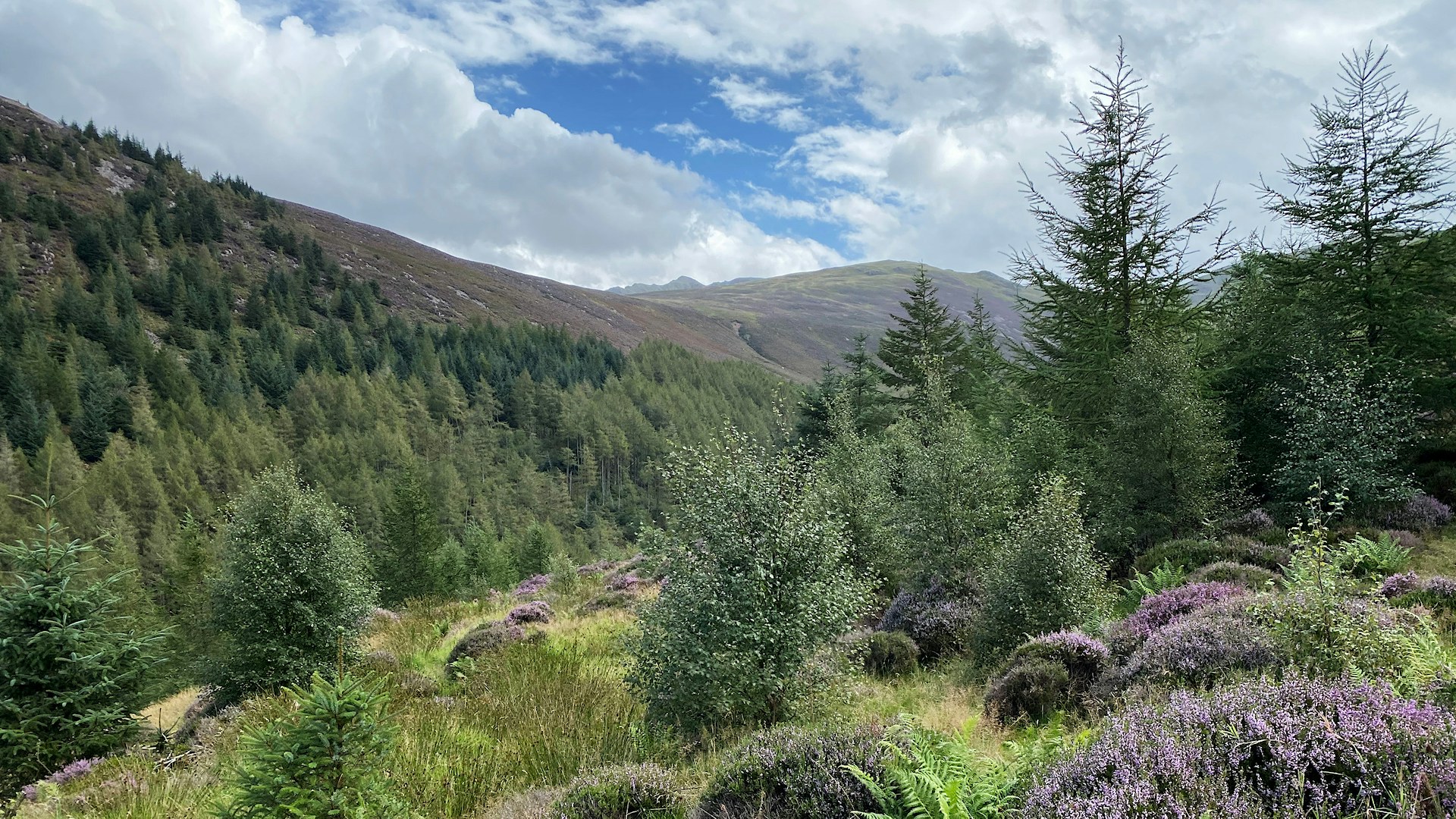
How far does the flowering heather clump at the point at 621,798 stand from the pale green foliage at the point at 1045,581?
810 centimetres

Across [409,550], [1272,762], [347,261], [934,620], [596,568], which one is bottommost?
[409,550]

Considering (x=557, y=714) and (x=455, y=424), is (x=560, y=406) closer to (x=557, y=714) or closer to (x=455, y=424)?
(x=455, y=424)

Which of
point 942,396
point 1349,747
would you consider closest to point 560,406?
point 942,396

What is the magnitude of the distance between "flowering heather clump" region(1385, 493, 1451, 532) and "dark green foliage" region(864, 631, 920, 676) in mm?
11939

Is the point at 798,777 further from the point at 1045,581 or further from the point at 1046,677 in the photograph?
the point at 1045,581

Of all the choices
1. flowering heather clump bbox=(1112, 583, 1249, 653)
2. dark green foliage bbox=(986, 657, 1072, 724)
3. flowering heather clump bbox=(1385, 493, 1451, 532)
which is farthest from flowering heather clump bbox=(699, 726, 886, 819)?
flowering heather clump bbox=(1385, 493, 1451, 532)

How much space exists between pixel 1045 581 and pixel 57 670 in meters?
17.4

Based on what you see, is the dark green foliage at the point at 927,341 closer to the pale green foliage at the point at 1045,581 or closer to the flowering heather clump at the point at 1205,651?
the pale green foliage at the point at 1045,581

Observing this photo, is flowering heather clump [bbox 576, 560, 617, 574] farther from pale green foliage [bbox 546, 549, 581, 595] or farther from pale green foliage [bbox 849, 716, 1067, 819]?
pale green foliage [bbox 849, 716, 1067, 819]

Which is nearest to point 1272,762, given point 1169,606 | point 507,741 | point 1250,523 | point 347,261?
point 507,741

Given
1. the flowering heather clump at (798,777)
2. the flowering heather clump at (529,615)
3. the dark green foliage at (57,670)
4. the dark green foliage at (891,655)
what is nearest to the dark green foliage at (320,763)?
the flowering heather clump at (798,777)

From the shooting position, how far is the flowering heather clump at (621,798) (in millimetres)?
5645

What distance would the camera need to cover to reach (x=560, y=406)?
410ft

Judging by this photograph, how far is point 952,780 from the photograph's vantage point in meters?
3.74
